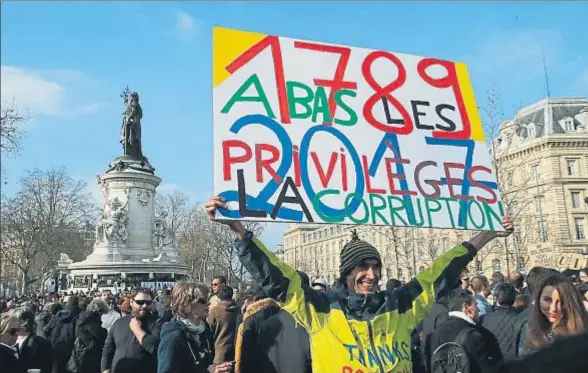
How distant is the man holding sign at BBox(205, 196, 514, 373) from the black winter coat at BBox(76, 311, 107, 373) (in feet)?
14.5

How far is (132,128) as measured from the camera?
110 ft

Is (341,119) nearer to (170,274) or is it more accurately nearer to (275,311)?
(275,311)

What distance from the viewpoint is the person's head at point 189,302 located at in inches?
183

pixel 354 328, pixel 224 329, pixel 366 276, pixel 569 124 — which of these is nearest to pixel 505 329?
pixel 366 276

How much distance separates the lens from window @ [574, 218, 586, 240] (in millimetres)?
55841

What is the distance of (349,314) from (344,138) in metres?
1.45

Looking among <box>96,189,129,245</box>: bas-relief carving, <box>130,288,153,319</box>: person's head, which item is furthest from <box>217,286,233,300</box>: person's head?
<box>96,189,129,245</box>: bas-relief carving

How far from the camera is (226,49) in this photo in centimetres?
409

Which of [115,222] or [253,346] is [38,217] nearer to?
[115,222]

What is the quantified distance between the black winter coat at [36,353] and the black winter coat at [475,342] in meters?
4.07

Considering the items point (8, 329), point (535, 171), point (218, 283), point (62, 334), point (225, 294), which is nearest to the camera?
point (8, 329)

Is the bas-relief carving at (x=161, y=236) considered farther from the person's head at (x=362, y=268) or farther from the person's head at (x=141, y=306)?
the person's head at (x=362, y=268)

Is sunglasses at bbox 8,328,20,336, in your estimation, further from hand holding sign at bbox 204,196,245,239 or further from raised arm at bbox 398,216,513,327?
raised arm at bbox 398,216,513,327

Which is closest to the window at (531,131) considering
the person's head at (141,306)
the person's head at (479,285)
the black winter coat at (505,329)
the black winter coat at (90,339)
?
the person's head at (479,285)
